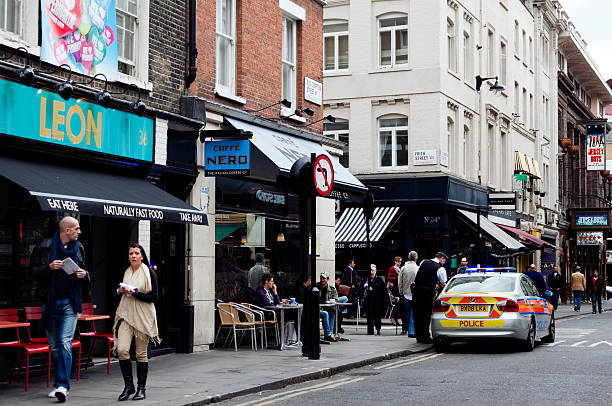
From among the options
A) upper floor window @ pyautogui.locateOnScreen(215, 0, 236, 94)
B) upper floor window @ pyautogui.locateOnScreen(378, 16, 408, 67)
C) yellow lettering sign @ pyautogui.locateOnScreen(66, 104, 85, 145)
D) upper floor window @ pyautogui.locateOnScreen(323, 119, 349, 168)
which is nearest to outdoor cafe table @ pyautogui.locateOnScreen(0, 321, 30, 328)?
yellow lettering sign @ pyautogui.locateOnScreen(66, 104, 85, 145)

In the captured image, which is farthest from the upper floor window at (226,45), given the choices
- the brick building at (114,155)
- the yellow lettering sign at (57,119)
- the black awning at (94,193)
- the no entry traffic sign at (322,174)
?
the yellow lettering sign at (57,119)

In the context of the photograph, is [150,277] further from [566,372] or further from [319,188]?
[566,372]

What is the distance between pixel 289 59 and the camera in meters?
20.9

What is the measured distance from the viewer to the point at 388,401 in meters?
10.7

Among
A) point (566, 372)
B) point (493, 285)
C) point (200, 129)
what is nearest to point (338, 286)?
point (493, 285)

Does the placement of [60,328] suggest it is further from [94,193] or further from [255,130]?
[255,130]

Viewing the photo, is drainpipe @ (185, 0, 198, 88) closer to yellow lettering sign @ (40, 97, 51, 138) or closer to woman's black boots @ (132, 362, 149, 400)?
yellow lettering sign @ (40, 97, 51, 138)

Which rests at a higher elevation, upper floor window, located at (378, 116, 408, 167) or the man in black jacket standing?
upper floor window, located at (378, 116, 408, 167)

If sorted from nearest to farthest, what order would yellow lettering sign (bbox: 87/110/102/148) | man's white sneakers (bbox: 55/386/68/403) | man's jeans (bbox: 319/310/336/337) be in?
man's white sneakers (bbox: 55/386/68/403) < yellow lettering sign (bbox: 87/110/102/148) < man's jeans (bbox: 319/310/336/337)

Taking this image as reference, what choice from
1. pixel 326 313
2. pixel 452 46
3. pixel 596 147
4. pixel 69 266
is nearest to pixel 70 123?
pixel 69 266

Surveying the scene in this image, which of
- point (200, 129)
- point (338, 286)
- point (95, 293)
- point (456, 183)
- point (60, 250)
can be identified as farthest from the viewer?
point (456, 183)

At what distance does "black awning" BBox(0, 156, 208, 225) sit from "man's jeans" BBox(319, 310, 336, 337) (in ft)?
17.6

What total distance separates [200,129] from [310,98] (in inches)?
216

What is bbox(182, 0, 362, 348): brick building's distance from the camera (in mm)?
16609
